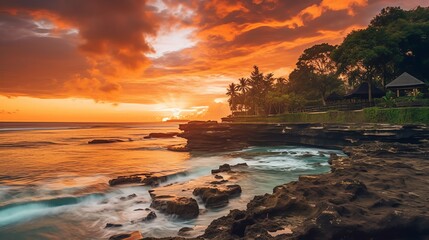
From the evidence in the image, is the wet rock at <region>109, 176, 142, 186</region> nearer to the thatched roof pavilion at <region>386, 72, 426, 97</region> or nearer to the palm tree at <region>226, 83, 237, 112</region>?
the thatched roof pavilion at <region>386, 72, 426, 97</region>

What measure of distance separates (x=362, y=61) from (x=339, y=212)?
39893mm

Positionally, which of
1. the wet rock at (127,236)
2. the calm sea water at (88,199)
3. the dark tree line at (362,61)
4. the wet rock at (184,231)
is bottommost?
the calm sea water at (88,199)

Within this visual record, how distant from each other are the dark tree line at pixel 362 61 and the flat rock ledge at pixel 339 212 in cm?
3121

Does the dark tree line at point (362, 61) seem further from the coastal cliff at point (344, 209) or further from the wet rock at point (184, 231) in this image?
the wet rock at point (184, 231)

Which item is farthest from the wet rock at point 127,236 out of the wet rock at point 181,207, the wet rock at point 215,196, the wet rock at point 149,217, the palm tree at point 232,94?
the palm tree at point 232,94

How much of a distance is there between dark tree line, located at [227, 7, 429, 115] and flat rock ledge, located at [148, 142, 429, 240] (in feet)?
102

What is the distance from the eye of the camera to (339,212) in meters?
6.63

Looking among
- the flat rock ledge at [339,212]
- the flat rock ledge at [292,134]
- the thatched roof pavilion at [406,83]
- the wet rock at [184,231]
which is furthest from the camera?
the thatched roof pavilion at [406,83]

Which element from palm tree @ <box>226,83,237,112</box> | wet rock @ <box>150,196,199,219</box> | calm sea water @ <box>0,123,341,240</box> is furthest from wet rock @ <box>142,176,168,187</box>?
palm tree @ <box>226,83,237,112</box>

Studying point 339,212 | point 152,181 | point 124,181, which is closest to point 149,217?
point 339,212

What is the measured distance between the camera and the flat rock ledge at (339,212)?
6.05m

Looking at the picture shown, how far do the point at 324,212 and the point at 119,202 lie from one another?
418 inches

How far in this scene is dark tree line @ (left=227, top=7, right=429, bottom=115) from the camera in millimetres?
39562

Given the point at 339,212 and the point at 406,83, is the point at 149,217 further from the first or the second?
the point at 406,83
